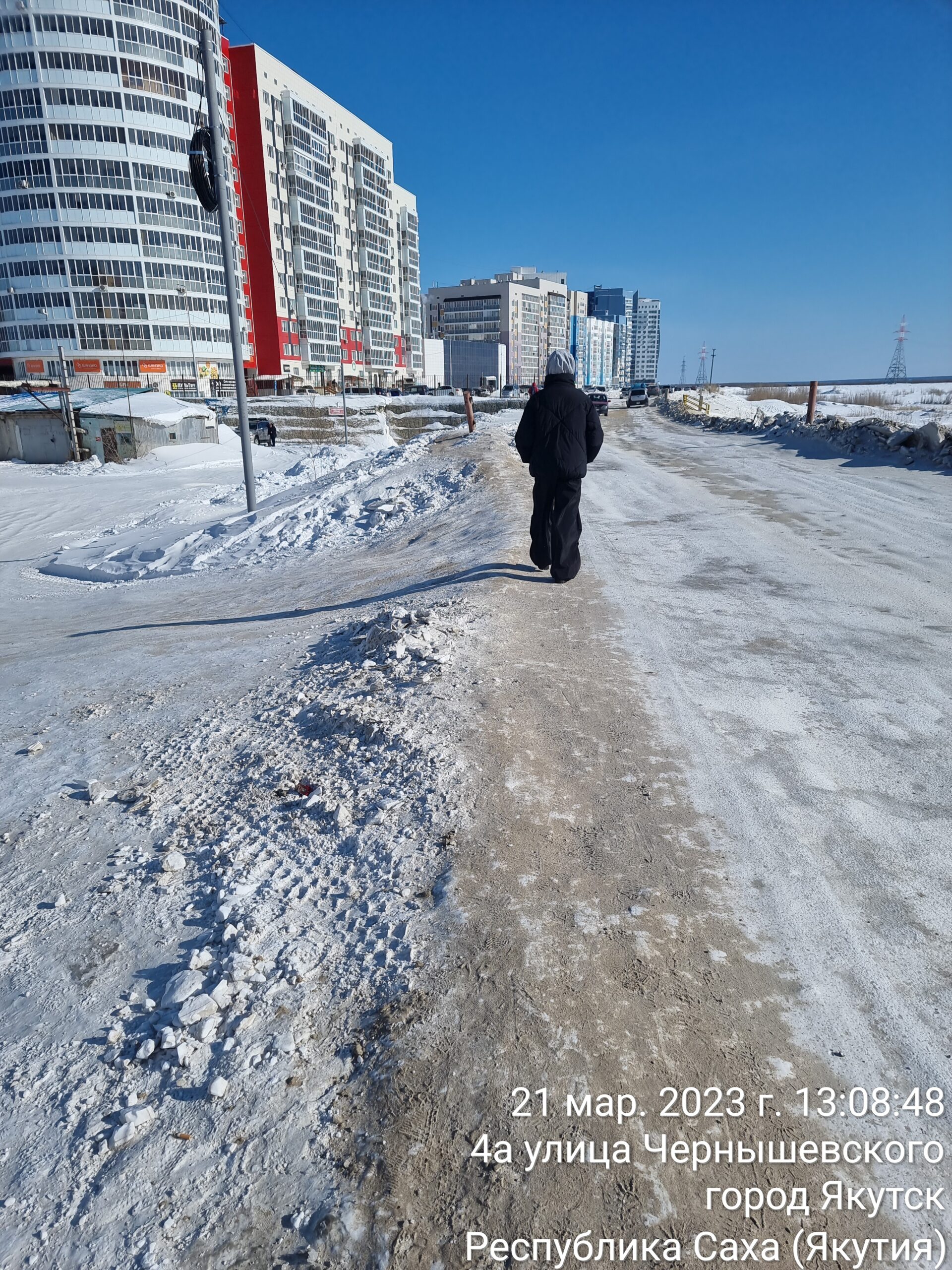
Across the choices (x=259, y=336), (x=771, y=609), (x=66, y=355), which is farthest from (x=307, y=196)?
(x=771, y=609)

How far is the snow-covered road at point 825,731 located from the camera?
2.34m

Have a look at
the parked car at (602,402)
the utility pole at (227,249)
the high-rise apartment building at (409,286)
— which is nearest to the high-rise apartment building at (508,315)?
the high-rise apartment building at (409,286)

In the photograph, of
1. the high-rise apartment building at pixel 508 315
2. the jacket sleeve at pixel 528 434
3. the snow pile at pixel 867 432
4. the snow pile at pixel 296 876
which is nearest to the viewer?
the snow pile at pixel 296 876

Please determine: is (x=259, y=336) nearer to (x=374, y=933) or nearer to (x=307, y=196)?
(x=307, y=196)

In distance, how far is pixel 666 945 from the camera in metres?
2.48

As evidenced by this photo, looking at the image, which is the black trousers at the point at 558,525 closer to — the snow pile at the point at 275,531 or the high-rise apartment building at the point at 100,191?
the snow pile at the point at 275,531

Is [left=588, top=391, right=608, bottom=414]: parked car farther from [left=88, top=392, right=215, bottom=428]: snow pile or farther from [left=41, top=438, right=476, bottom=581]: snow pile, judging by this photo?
[left=41, top=438, right=476, bottom=581]: snow pile

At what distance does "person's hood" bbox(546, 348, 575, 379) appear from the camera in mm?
6355

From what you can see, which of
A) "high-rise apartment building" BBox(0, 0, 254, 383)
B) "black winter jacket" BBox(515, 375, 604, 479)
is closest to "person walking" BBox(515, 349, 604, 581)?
"black winter jacket" BBox(515, 375, 604, 479)

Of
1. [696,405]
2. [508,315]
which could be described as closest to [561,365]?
[696,405]

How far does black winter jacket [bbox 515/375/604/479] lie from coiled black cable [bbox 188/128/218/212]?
8.27 m

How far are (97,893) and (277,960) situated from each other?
1.07m

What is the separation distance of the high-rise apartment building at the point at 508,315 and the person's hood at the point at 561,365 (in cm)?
15077

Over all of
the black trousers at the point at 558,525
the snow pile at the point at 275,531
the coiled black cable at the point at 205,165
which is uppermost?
the coiled black cable at the point at 205,165
